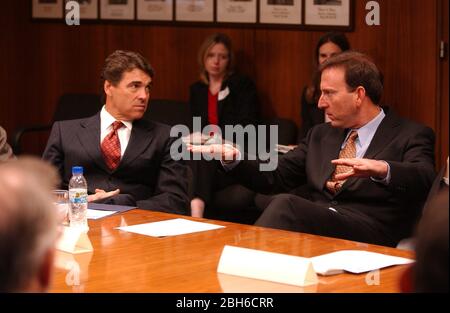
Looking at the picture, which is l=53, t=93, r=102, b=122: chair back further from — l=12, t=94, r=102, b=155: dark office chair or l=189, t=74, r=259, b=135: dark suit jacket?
l=189, t=74, r=259, b=135: dark suit jacket

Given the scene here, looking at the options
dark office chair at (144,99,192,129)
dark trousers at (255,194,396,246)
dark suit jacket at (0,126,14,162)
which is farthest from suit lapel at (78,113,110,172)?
dark office chair at (144,99,192,129)

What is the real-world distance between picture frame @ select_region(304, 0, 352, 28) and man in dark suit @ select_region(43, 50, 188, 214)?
2026 millimetres

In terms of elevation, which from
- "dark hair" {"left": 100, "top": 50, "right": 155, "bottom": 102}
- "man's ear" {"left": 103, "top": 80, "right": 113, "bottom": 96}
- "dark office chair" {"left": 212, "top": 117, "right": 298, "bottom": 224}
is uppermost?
"dark hair" {"left": 100, "top": 50, "right": 155, "bottom": 102}

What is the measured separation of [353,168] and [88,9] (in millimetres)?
4124

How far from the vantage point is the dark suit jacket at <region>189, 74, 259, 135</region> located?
602cm

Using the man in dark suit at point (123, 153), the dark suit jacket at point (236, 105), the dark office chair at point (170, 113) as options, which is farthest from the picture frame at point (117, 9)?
the man in dark suit at point (123, 153)

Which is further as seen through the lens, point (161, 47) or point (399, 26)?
point (161, 47)

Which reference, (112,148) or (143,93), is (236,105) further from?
(112,148)

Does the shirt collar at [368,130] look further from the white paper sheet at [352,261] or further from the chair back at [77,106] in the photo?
the chair back at [77,106]

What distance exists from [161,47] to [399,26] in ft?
6.73
